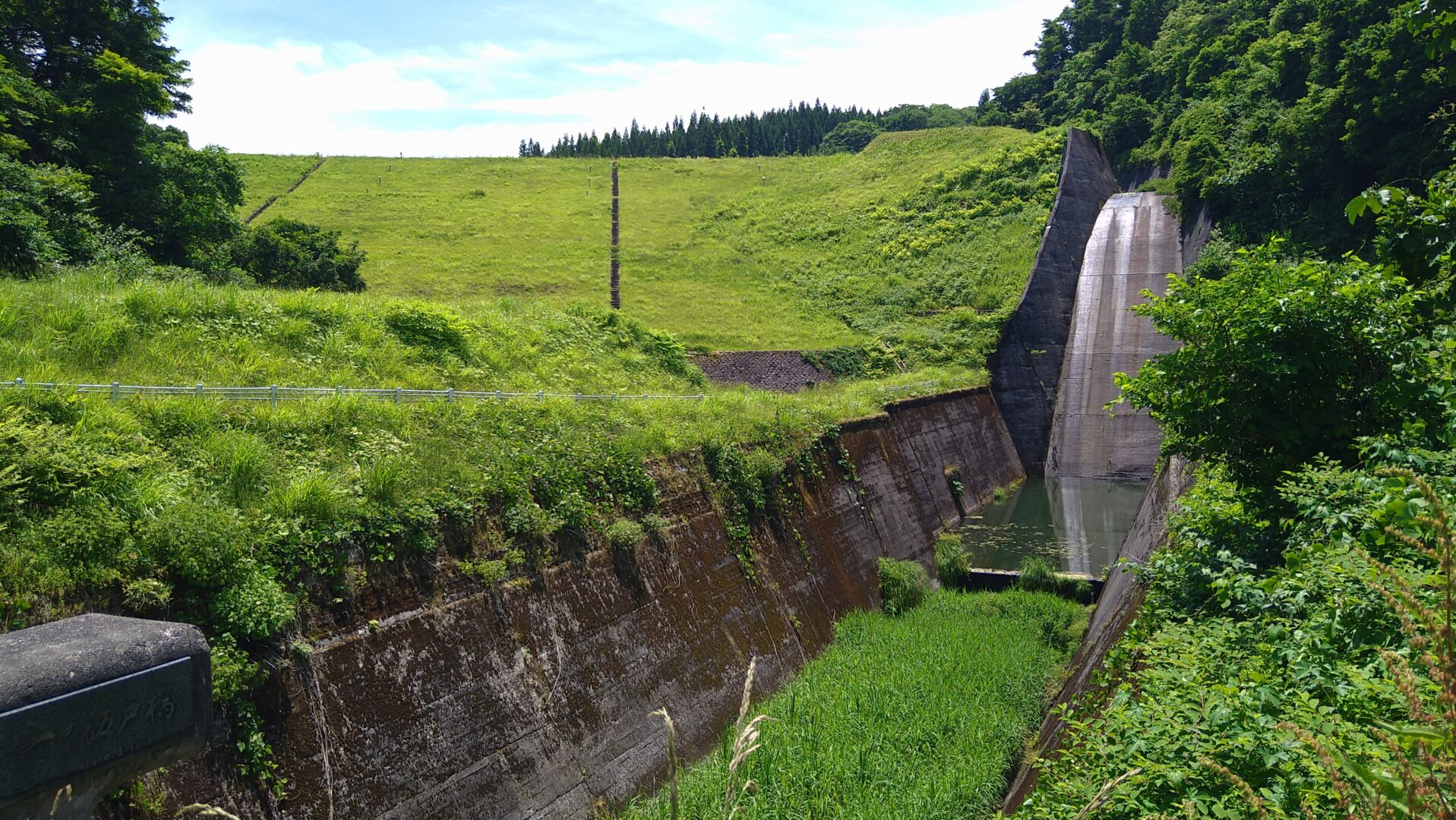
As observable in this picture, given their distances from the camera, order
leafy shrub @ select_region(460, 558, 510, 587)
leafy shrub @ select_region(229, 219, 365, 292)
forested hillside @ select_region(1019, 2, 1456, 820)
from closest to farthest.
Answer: forested hillside @ select_region(1019, 2, 1456, 820) < leafy shrub @ select_region(460, 558, 510, 587) < leafy shrub @ select_region(229, 219, 365, 292)

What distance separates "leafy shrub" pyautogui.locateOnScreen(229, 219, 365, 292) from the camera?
79.2 ft

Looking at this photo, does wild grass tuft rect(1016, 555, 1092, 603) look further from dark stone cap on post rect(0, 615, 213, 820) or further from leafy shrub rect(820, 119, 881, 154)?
leafy shrub rect(820, 119, 881, 154)

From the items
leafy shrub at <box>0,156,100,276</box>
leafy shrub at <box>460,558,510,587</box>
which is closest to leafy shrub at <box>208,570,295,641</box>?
leafy shrub at <box>460,558,510,587</box>

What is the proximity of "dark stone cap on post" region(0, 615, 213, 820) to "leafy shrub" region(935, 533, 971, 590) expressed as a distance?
16707 mm

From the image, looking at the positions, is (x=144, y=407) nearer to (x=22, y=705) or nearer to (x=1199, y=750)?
(x=22, y=705)

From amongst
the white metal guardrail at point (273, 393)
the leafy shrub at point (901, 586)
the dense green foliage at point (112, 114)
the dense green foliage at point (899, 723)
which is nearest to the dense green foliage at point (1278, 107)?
the dense green foliage at point (899, 723)

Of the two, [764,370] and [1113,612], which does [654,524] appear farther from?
[764,370]

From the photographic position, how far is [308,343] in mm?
12711

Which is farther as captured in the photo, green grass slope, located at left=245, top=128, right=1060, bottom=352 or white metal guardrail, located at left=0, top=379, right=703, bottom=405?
green grass slope, located at left=245, top=128, right=1060, bottom=352

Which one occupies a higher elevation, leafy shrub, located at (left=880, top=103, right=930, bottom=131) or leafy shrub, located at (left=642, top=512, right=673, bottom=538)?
leafy shrub, located at (left=880, top=103, right=930, bottom=131)

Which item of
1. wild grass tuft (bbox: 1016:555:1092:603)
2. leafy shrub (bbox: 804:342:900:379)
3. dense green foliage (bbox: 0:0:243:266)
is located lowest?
wild grass tuft (bbox: 1016:555:1092:603)

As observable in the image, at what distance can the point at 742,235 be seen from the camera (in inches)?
2137

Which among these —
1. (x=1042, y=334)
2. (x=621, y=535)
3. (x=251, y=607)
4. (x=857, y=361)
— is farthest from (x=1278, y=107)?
(x=251, y=607)

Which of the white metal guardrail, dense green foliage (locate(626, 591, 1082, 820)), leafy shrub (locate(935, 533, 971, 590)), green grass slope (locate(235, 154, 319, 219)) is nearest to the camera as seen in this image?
the white metal guardrail
